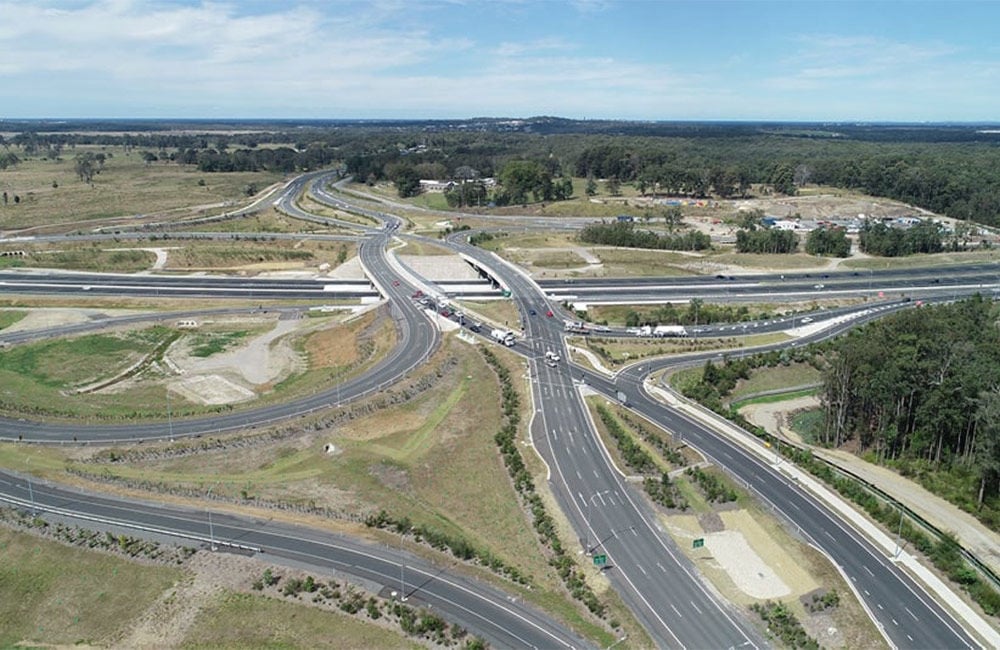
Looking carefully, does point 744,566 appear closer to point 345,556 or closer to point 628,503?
point 628,503

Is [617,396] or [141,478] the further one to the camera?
[617,396]

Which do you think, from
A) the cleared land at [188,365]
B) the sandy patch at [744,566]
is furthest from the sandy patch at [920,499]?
the cleared land at [188,365]

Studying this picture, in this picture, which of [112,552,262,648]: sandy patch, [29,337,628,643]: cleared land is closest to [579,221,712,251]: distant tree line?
[29,337,628,643]: cleared land

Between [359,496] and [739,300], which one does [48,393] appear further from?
[739,300]

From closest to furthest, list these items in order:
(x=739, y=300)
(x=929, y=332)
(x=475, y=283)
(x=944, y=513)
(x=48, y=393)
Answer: (x=944, y=513)
(x=929, y=332)
(x=48, y=393)
(x=739, y=300)
(x=475, y=283)

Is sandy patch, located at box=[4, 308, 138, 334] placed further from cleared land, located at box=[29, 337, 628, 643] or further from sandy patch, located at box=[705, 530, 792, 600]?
sandy patch, located at box=[705, 530, 792, 600]

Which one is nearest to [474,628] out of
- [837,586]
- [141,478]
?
[837,586]

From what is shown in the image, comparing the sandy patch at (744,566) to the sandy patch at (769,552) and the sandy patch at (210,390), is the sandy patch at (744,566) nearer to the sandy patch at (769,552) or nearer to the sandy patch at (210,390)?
the sandy patch at (769,552)
